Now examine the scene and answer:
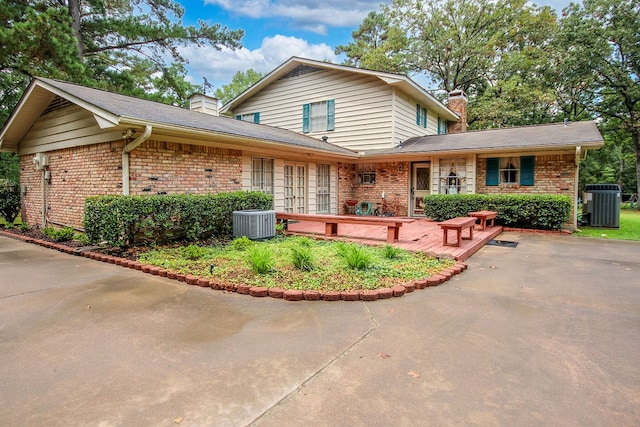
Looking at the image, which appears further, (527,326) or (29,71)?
(29,71)

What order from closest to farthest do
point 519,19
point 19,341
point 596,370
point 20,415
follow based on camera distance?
point 20,415, point 596,370, point 19,341, point 519,19

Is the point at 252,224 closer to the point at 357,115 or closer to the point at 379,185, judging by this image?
the point at 379,185

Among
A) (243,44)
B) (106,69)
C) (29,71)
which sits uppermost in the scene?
(243,44)

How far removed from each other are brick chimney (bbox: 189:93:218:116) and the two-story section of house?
3420 millimetres

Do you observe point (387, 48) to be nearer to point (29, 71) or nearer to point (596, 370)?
point (29, 71)

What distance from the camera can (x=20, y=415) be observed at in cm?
205

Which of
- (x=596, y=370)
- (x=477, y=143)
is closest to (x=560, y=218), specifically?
(x=477, y=143)

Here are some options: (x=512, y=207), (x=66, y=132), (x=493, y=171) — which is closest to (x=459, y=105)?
(x=493, y=171)

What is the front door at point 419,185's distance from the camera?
13.0 metres

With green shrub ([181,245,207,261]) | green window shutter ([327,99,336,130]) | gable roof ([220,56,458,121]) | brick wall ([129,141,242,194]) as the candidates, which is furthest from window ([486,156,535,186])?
green shrub ([181,245,207,261])

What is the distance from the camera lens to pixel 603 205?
11.1 metres

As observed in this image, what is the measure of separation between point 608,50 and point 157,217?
23.8 metres

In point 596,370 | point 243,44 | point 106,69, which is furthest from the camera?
point 243,44

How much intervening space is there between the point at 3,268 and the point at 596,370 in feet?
25.7
